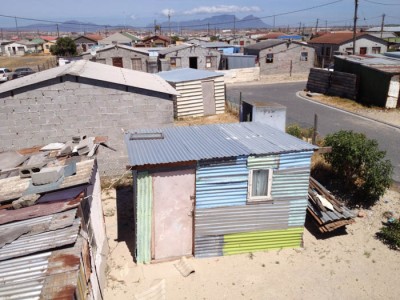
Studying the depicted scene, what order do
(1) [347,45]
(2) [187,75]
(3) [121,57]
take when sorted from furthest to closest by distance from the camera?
(1) [347,45], (3) [121,57], (2) [187,75]

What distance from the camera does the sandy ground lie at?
8.25 meters

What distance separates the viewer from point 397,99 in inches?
878

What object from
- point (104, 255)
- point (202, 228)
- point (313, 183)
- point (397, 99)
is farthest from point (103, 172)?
point (397, 99)

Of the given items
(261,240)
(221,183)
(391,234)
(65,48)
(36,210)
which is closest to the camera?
(36,210)

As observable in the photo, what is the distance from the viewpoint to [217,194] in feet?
29.2

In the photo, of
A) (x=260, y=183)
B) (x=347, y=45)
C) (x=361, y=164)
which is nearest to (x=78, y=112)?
(x=260, y=183)

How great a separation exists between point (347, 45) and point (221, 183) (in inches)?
1503

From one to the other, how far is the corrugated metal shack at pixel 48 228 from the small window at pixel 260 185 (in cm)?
405

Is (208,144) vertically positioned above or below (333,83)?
above

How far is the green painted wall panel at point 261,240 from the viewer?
943 centimetres

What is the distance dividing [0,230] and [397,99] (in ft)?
78.5

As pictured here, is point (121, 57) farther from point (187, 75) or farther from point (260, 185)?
point (260, 185)

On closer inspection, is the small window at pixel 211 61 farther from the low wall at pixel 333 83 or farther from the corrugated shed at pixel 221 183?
the corrugated shed at pixel 221 183

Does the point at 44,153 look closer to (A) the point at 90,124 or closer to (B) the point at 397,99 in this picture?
(A) the point at 90,124
